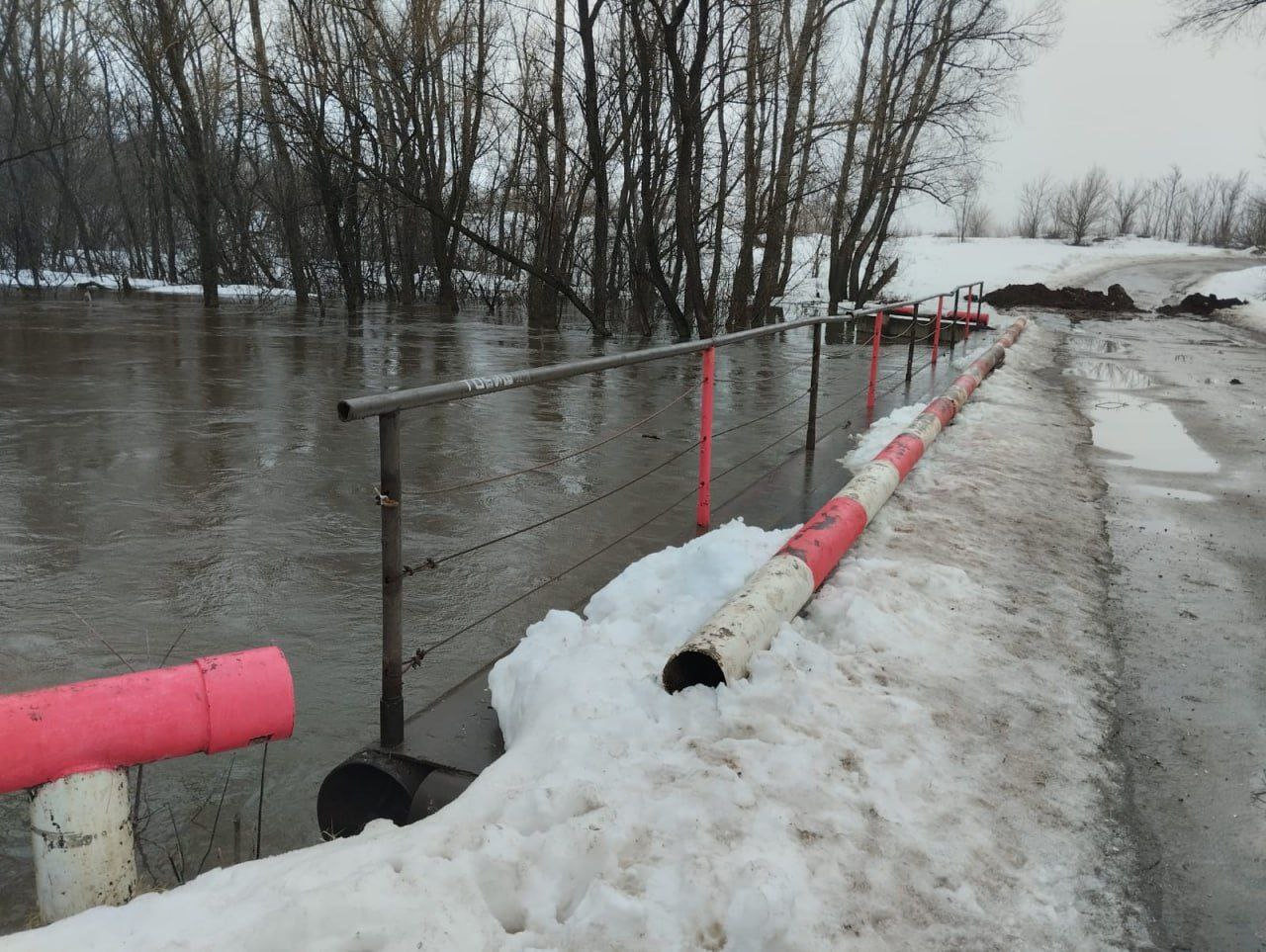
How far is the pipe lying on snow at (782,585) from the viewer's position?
2928mm

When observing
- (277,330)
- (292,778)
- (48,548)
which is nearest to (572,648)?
(292,778)

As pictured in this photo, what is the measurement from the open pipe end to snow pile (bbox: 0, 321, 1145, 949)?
6 cm

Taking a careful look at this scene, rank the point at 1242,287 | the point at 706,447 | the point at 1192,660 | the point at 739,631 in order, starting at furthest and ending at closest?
the point at 1242,287 → the point at 706,447 → the point at 1192,660 → the point at 739,631

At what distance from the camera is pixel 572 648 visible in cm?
329

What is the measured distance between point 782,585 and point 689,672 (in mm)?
629

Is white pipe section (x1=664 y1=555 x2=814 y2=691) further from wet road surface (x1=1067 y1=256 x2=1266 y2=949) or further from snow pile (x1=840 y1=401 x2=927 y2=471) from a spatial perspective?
snow pile (x1=840 y1=401 x2=927 y2=471)

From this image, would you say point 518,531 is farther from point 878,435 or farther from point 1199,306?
point 1199,306

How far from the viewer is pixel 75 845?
7.18 ft

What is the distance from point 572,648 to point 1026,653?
1.67m

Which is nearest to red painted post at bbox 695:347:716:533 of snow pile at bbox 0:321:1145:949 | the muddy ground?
snow pile at bbox 0:321:1145:949

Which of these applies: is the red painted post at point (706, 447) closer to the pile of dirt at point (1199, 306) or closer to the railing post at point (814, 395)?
the railing post at point (814, 395)

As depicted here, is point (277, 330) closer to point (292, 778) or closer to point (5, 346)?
point (5, 346)

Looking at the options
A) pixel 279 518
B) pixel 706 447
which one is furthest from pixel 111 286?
pixel 706 447

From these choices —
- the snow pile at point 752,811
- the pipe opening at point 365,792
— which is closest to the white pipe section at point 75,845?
the snow pile at point 752,811
